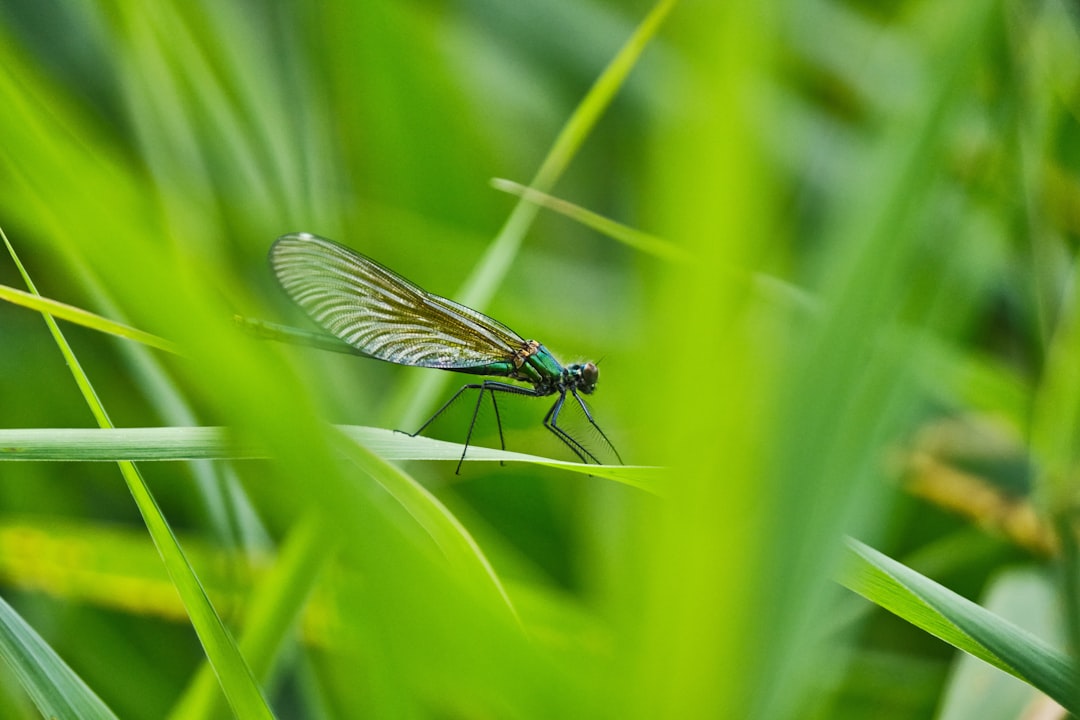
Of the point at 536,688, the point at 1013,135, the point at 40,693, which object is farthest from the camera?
the point at 1013,135

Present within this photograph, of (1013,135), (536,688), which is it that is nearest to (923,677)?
(1013,135)

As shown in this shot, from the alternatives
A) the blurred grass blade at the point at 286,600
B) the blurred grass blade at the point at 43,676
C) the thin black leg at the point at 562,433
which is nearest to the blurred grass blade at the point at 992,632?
the blurred grass blade at the point at 286,600

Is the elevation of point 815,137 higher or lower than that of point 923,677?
higher

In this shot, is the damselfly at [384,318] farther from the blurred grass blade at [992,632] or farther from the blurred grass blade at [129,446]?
the blurred grass blade at [992,632]

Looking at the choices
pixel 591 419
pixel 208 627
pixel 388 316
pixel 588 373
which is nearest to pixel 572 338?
pixel 588 373

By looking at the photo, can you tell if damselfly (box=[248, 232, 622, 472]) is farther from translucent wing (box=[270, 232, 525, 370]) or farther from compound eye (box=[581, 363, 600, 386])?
compound eye (box=[581, 363, 600, 386])

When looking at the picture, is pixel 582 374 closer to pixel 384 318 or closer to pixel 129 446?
pixel 384 318

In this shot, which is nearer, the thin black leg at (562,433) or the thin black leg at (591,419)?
the thin black leg at (591,419)

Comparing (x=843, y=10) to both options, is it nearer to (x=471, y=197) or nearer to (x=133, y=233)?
(x=471, y=197)
